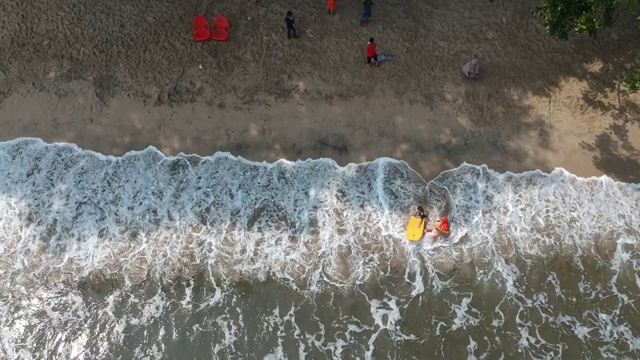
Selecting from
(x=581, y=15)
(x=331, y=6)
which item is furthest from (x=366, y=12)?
(x=581, y=15)

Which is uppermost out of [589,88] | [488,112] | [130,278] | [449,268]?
[589,88]

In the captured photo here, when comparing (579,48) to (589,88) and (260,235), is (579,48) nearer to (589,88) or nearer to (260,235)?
(589,88)

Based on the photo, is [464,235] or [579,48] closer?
[464,235]

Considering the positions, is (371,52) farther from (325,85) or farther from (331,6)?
(331,6)

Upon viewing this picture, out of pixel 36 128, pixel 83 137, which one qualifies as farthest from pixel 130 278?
pixel 36 128

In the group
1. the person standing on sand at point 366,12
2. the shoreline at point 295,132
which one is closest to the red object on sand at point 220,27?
the shoreline at point 295,132

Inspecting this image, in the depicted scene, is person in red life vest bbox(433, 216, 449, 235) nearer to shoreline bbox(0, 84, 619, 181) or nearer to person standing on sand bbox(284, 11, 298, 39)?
shoreline bbox(0, 84, 619, 181)

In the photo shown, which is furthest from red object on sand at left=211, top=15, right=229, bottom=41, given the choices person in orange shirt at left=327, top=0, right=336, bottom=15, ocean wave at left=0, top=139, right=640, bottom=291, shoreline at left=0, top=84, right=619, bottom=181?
ocean wave at left=0, top=139, right=640, bottom=291
